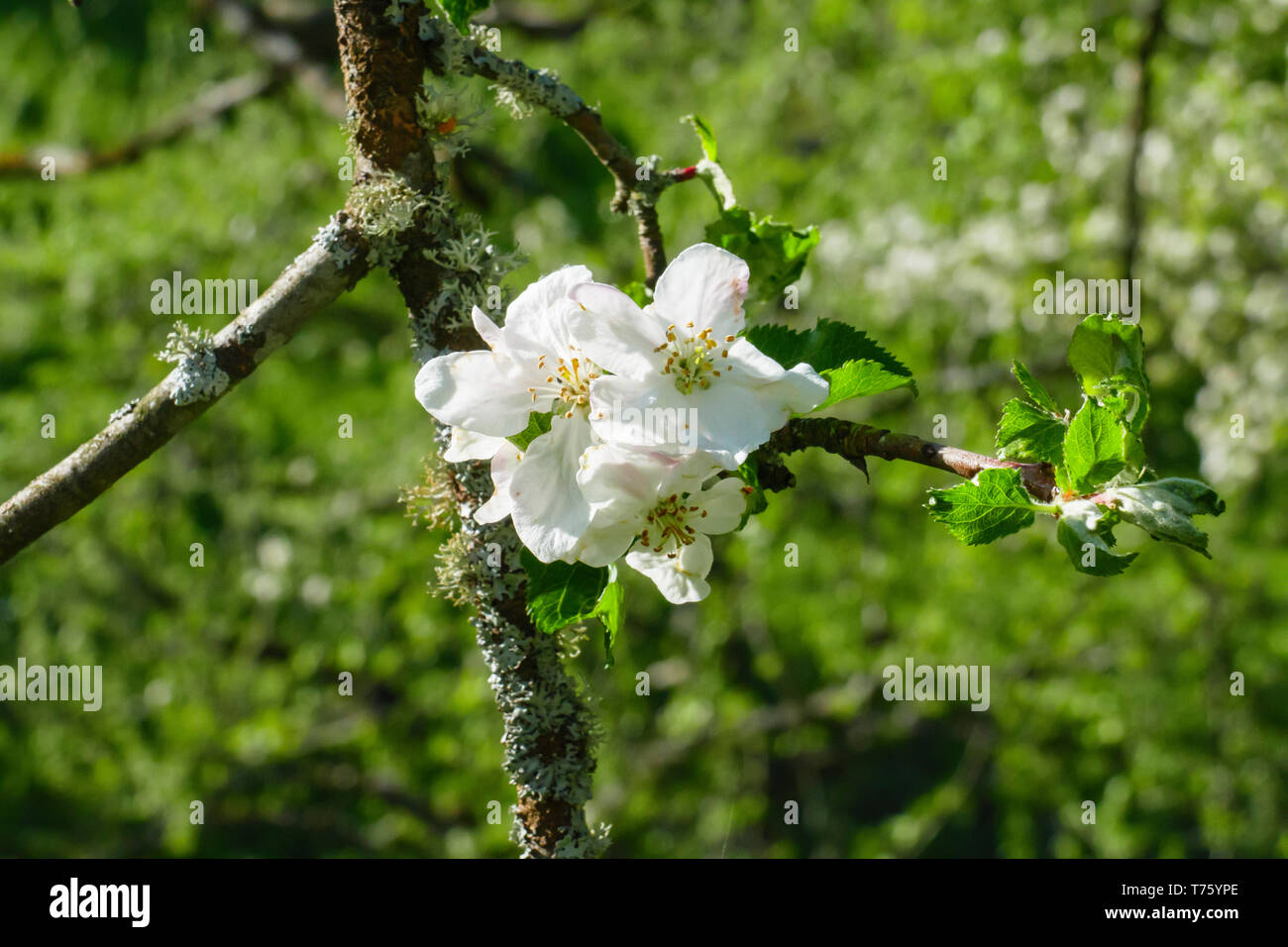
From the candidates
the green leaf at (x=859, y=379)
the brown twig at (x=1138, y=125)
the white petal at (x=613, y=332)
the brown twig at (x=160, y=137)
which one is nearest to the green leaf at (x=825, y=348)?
the green leaf at (x=859, y=379)

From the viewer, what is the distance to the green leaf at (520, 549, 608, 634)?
77 cm

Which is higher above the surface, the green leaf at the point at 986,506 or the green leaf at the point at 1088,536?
the green leaf at the point at 986,506

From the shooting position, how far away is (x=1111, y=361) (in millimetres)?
744

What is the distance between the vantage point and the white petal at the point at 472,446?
0.75m

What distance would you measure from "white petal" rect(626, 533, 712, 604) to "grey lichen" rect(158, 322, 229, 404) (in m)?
0.34

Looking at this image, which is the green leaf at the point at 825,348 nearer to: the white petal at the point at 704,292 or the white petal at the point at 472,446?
the white petal at the point at 704,292

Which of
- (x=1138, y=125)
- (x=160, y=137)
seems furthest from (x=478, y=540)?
(x=160, y=137)

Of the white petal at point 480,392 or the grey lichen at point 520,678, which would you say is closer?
the white petal at point 480,392

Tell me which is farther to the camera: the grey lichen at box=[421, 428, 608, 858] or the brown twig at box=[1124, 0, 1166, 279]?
the brown twig at box=[1124, 0, 1166, 279]

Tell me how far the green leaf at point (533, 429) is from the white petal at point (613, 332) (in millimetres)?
69

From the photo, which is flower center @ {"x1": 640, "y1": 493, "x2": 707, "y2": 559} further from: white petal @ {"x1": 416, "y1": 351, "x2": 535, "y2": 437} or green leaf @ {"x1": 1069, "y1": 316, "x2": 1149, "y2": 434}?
green leaf @ {"x1": 1069, "y1": 316, "x2": 1149, "y2": 434}

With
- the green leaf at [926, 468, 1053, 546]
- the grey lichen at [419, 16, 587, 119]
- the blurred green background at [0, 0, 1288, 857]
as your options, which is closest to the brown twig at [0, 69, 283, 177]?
the blurred green background at [0, 0, 1288, 857]
